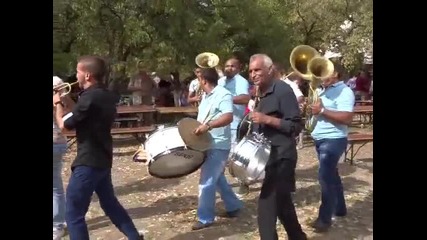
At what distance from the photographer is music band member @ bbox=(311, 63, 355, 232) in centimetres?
413

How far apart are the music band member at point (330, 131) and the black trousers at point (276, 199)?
0.72 metres

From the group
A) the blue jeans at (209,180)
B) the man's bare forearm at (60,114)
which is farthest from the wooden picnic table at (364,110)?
the man's bare forearm at (60,114)

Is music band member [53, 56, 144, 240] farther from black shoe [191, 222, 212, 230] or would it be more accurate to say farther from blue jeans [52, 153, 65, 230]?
black shoe [191, 222, 212, 230]

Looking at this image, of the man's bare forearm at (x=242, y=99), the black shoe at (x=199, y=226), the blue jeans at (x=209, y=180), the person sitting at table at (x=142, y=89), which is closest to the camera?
the blue jeans at (x=209, y=180)

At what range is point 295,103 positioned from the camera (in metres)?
3.42

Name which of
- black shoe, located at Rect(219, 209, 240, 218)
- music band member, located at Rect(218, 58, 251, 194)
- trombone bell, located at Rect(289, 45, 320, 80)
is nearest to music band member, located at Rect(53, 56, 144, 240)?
trombone bell, located at Rect(289, 45, 320, 80)

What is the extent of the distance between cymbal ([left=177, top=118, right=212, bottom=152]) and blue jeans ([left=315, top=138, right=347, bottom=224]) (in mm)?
943

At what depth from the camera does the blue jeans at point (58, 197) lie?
384cm

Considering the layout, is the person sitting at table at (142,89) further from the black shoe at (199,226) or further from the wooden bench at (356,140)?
the black shoe at (199,226)
